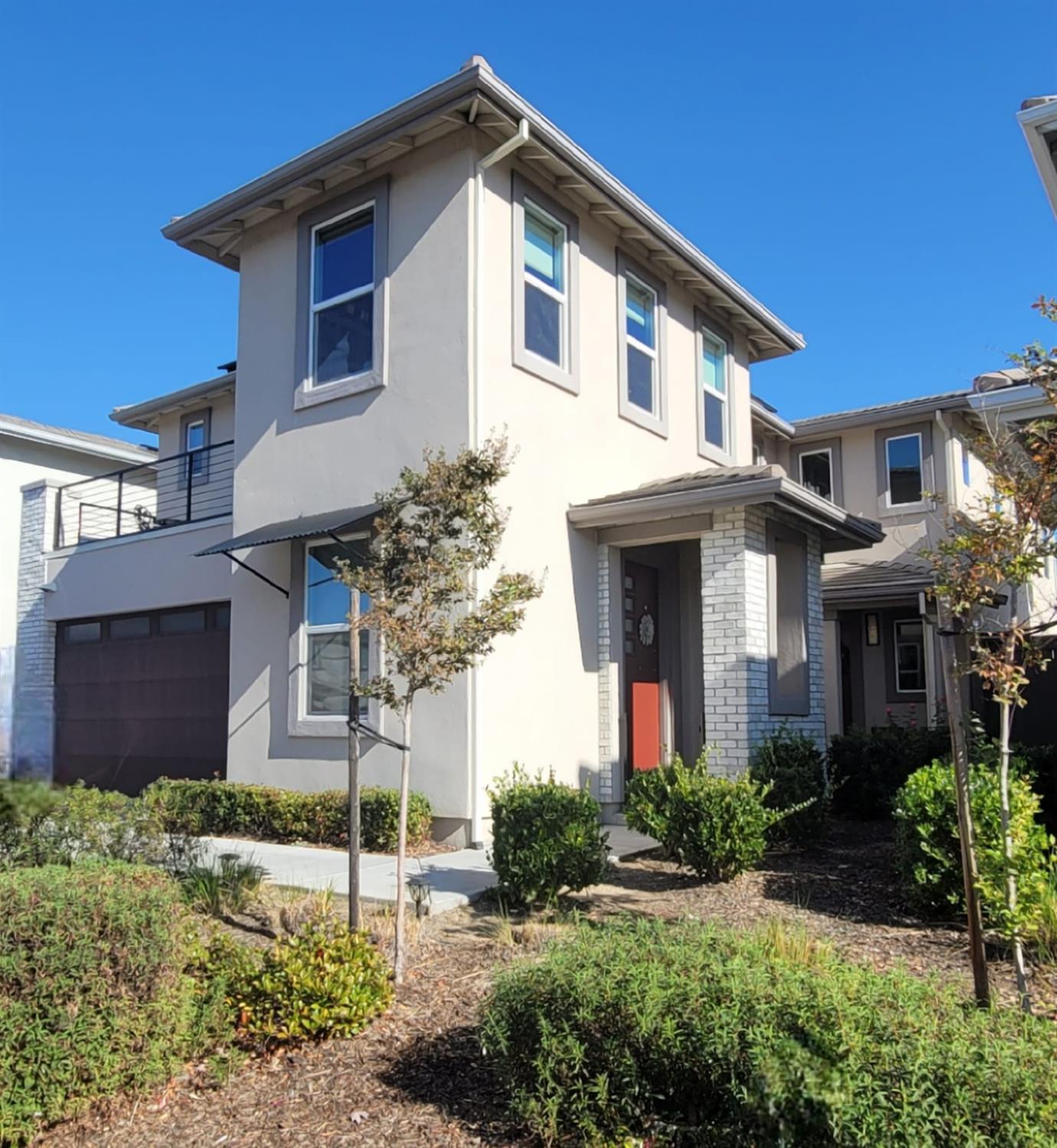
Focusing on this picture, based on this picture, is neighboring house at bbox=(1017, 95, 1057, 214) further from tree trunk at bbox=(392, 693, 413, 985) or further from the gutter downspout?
tree trunk at bbox=(392, 693, 413, 985)

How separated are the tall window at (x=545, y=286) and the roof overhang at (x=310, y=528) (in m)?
2.44

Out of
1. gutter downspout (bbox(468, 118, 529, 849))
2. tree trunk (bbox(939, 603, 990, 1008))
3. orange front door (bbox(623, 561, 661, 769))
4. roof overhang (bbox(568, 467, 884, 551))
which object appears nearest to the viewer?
tree trunk (bbox(939, 603, 990, 1008))

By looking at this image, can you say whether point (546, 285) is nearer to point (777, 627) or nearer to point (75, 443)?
point (777, 627)

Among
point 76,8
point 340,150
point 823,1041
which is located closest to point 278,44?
point 340,150

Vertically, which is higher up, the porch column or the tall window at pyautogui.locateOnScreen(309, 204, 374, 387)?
the tall window at pyautogui.locateOnScreen(309, 204, 374, 387)

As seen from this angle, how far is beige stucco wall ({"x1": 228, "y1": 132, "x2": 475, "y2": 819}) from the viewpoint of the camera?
9766 millimetres

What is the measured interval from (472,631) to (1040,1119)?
365 cm

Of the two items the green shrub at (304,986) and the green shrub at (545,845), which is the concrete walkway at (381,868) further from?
the green shrub at (304,986)

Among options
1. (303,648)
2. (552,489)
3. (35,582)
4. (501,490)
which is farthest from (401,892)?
(35,582)

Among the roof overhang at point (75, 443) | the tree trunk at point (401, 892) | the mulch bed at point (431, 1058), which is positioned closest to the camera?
the mulch bed at point (431, 1058)

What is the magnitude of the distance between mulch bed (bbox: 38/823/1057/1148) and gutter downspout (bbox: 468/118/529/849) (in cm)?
228

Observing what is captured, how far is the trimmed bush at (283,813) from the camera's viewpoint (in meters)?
9.16

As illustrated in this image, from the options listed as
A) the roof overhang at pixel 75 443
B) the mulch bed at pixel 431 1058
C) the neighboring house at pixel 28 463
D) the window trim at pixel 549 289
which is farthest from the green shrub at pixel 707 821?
the roof overhang at pixel 75 443

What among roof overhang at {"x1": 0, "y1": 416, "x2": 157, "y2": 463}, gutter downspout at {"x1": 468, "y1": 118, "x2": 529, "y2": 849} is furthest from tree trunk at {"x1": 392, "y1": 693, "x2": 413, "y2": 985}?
roof overhang at {"x1": 0, "y1": 416, "x2": 157, "y2": 463}
